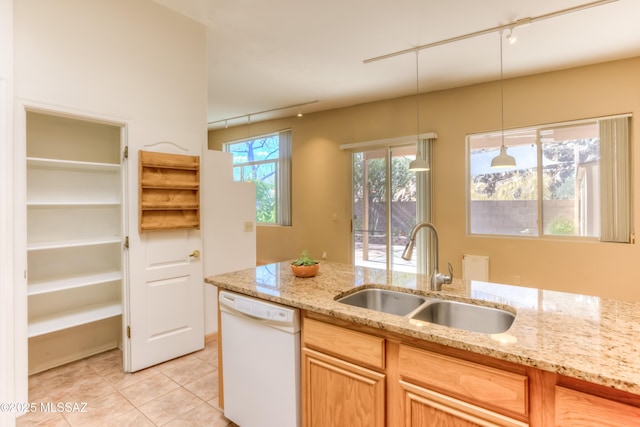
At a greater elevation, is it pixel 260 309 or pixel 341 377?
pixel 260 309

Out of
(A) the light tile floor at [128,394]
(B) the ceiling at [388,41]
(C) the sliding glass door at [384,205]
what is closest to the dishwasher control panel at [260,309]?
(A) the light tile floor at [128,394]

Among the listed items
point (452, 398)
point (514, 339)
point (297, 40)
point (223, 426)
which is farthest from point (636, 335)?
point (297, 40)

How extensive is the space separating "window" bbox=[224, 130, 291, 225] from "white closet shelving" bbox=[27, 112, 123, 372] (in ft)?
11.0

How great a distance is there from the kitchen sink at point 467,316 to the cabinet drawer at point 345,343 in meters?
0.25

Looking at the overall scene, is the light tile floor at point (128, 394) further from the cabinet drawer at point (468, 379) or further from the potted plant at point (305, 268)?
the cabinet drawer at point (468, 379)

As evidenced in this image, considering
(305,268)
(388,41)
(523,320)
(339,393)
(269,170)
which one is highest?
(388,41)

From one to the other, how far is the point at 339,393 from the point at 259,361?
0.51 m

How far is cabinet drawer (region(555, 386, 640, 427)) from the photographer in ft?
3.09

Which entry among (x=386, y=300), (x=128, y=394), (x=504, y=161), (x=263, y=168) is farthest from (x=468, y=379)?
(x=263, y=168)

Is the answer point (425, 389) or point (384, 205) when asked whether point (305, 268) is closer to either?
point (425, 389)

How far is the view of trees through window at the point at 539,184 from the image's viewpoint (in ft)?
12.7

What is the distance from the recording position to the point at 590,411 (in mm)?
985

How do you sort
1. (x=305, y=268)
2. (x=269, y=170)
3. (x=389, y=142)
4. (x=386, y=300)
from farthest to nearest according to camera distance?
(x=269, y=170) → (x=389, y=142) → (x=305, y=268) → (x=386, y=300)

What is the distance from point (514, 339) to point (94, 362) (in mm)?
3353
